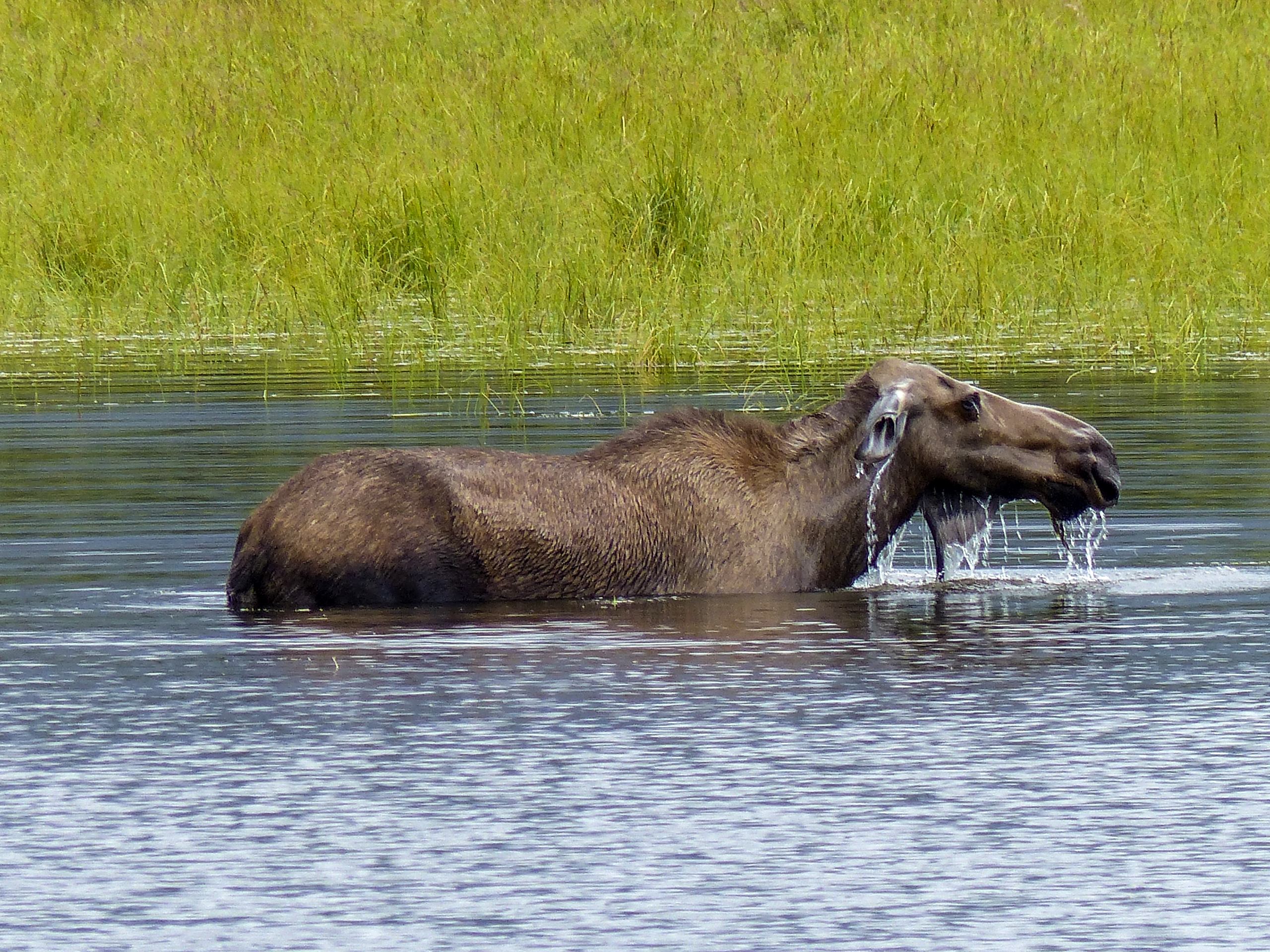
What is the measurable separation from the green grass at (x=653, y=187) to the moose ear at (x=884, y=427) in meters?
6.14

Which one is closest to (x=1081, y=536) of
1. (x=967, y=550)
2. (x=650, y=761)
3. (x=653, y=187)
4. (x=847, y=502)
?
(x=967, y=550)

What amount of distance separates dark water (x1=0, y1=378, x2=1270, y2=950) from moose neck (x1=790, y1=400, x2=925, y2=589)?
0.19 metres

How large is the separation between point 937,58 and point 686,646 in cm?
1944

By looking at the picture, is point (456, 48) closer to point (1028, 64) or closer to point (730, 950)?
point (1028, 64)

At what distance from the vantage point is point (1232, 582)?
9.40m

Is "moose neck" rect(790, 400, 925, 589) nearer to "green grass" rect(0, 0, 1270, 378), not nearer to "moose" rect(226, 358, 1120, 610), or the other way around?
"moose" rect(226, 358, 1120, 610)

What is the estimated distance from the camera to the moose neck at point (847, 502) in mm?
9805

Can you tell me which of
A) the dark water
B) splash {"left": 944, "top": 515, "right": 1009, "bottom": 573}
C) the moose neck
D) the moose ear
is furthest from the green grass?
the dark water

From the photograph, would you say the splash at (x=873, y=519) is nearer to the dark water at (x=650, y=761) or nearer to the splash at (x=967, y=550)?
the dark water at (x=650, y=761)

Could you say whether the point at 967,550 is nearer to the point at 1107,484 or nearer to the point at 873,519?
the point at 873,519

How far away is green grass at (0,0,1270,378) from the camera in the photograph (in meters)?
18.8

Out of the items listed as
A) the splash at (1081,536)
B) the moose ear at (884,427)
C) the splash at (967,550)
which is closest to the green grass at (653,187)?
the splash at (1081,536)

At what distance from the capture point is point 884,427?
9.75 meters

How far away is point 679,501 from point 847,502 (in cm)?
67
